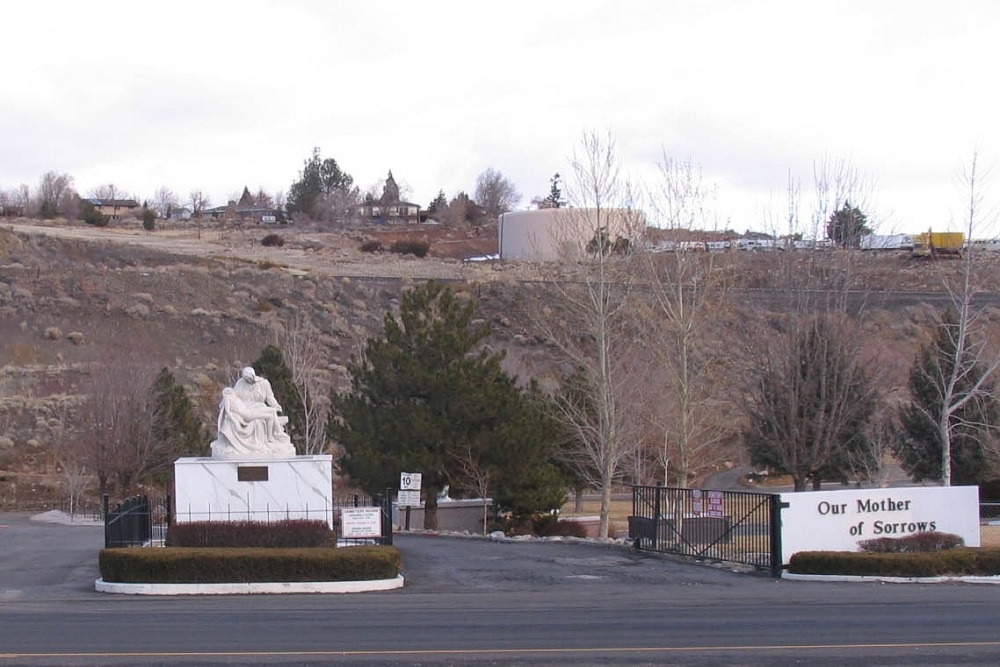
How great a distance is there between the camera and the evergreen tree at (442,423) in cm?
3541

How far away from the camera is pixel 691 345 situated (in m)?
35.5

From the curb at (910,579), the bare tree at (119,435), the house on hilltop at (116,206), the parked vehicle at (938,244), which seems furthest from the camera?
the house on hilltop at (116,206)

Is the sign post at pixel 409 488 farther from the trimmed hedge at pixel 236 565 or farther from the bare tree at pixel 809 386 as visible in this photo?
the trimmed hedge at pixel 236 565

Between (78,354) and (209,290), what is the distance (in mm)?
14923

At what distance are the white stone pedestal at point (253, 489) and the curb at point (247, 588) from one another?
3.83 meters

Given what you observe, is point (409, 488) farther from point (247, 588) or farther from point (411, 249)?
point (411, 249)

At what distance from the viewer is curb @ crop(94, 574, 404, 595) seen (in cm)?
1861

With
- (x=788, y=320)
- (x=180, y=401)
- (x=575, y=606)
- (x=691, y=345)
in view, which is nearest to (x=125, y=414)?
(x=180, y=401)

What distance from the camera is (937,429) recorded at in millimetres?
41781

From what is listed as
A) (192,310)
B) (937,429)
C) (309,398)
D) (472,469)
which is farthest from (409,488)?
(192,310)

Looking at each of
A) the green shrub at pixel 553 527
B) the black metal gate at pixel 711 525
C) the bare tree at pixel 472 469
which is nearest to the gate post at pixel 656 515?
the black metal gate at pixel 711 525

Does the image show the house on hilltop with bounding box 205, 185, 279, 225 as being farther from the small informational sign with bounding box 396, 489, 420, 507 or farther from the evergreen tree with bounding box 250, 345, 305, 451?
the small informational sign with bounding box 396, 489, 420, 507

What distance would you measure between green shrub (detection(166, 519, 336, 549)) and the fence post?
321 inches

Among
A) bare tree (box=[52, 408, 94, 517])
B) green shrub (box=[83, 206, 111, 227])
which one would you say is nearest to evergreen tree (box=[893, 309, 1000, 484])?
bare tree (box=[52, 408, 94, 517])
